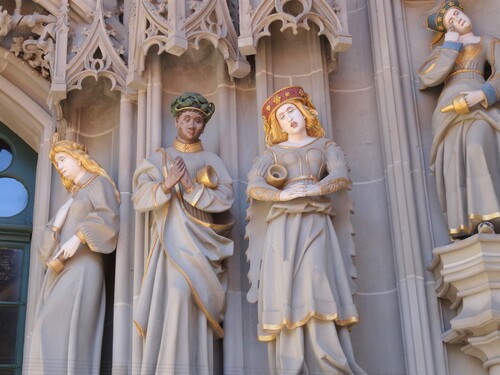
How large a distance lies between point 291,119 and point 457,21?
61.8 inches

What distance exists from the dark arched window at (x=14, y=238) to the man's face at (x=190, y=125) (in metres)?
1.92

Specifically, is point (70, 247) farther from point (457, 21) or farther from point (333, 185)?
point (457, 21)

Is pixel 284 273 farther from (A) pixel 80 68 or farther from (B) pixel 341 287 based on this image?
(A) pixel 80 68

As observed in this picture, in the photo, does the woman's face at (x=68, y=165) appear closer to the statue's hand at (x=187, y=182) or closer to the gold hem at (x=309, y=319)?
the statue's hand at (x=187, y=182)

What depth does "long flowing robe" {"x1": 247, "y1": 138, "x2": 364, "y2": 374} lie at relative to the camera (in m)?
8.00

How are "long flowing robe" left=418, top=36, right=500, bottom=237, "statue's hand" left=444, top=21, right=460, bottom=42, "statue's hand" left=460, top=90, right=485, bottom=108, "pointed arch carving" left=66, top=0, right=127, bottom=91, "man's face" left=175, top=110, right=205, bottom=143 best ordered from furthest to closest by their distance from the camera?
"pointed arch carving" left=66, top=0, right=127, bottom=91 < "statue's hand" left=444, top=21, right=460, bottom=42 < "man's face" left=175, top=110, right=205, bottom=143 < "statue's hand" left=460, top=90, right=485, bottom=108 < "long flowing robe" left=418, top=36, right=500, bottom=237

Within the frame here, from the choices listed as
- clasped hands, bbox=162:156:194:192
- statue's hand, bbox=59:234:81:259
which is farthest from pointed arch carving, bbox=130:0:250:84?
statue's hand, bbox=59:234:81:259

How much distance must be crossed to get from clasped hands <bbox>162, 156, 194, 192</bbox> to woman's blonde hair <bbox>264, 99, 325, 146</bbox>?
2.33 feet

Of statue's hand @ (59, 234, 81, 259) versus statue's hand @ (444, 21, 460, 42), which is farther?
statue's hand @ (444, 21, 460, 42)

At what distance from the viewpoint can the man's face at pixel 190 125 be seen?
9055mm

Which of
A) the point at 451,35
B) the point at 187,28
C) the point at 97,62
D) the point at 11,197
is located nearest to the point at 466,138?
the point at 451,35

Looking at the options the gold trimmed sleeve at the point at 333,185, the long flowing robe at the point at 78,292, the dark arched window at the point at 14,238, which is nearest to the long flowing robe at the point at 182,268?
the long flowing robe at the point at 78,292

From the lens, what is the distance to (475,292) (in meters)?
8.30

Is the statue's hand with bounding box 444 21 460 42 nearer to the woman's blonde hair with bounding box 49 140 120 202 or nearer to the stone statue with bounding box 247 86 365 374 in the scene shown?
the stone statue with bounding box 247 86 365 374
